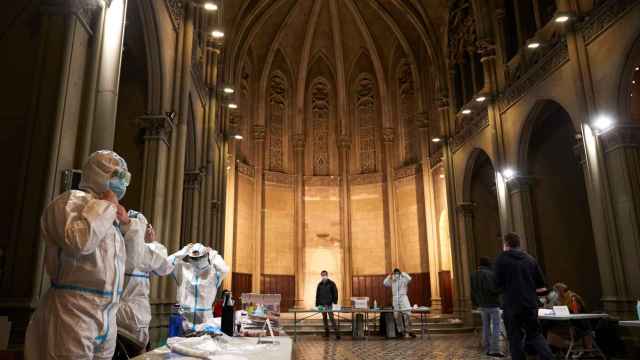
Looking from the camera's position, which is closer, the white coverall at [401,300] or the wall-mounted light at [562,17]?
the wall-mounted light at [562,17]

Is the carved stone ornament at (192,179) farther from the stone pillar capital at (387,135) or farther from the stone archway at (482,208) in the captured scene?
the stone pillar capital at (387,135)

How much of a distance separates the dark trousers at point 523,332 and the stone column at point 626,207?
4446 mm

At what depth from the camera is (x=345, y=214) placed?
23.7 meters

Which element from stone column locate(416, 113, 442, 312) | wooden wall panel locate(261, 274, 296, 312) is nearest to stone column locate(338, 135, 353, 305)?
wooden wall panel locate(261, 274, 296, 312)

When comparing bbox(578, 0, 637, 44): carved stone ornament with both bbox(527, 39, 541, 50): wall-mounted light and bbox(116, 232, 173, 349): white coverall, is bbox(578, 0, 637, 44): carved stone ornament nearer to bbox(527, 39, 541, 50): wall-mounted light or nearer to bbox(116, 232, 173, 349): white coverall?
bbox(527, 39, 541, 50): wall-mounted light

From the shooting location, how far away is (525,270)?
6223 millimetres

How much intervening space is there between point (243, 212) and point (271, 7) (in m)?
9.29

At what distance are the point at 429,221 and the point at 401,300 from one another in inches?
328

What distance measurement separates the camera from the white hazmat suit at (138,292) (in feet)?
12.8

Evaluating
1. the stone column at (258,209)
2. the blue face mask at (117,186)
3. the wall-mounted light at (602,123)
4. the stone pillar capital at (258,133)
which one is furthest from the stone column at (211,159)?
the blue face mask at (117,186)

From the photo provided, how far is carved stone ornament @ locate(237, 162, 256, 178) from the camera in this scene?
2197 cm

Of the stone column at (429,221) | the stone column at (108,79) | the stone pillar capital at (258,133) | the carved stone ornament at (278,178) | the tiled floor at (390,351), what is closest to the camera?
the stone column at (108,79)

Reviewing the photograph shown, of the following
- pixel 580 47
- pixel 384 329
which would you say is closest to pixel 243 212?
pixel 384 329

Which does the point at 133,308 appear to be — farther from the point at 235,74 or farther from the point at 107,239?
the point at 235,74
